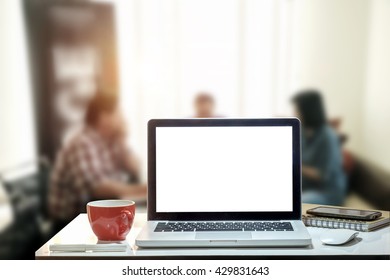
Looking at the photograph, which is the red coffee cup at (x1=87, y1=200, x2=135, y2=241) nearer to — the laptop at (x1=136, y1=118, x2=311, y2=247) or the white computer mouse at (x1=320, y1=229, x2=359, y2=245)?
the laptop at (x1=136, y1=118, x2=311, y2=247)

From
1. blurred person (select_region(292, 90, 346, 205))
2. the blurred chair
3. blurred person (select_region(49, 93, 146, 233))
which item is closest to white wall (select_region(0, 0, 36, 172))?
the blurred chair

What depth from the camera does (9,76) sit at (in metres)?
1.98

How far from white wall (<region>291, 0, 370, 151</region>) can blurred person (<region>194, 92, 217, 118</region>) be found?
342mm

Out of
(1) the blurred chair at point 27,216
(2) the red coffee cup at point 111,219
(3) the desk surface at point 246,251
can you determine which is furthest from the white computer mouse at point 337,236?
(1) the blurred chair at point 27,216

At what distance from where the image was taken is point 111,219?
487 mm

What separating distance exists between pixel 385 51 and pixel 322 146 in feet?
2.17

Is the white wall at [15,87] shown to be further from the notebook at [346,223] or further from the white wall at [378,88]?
the notebook at [346,223]

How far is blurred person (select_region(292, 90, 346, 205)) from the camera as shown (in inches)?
60.9

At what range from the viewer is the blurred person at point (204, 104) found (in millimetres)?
1928

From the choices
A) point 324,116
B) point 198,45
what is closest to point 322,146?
point 324,116

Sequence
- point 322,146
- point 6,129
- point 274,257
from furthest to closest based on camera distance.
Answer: point 6,129, point 322,146, point 274,257

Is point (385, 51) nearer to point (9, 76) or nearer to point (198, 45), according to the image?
point (198, 45)

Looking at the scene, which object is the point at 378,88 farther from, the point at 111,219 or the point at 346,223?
the point at 111,219

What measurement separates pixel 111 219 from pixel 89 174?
3.65ft
